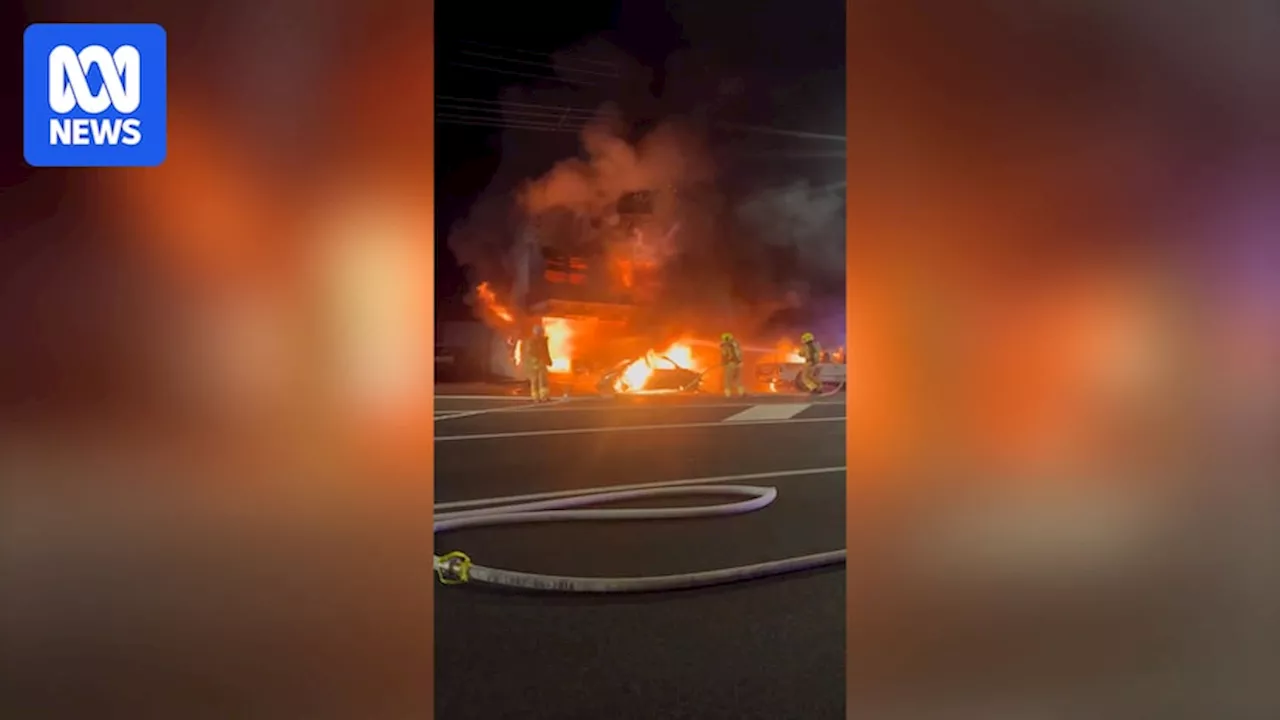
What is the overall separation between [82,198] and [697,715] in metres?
1.97

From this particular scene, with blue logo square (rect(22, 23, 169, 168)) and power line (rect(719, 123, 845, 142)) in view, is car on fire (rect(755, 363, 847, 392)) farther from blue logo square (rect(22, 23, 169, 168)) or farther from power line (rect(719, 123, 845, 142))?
blue logo square (rect(22, 23, 169, 168))

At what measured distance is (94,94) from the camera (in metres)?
1.58

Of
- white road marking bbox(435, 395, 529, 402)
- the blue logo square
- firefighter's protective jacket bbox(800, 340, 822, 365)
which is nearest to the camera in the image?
the blue logo square

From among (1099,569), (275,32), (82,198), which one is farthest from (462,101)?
(1099,569)

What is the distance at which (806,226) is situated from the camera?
178cm

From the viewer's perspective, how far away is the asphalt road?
1692 millimetres

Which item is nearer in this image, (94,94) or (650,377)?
(94,94)

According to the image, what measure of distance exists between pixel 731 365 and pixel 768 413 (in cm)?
18

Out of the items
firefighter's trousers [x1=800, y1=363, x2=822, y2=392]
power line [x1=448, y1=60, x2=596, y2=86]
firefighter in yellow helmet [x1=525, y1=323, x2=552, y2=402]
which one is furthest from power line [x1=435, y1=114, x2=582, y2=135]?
firefighter's trousers [x1=800, y1=363, x2=822, y2=392]

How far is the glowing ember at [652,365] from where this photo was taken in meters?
1.77

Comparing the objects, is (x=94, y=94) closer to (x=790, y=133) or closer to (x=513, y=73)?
(x=513, y=73)

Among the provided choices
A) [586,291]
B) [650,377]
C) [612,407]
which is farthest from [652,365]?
[586,291]

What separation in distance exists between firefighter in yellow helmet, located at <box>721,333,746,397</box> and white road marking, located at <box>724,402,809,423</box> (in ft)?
0.22

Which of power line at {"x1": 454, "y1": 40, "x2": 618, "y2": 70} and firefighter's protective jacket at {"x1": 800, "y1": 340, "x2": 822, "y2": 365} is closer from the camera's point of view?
power line at {"x1": 454, "y1": 40, "x2": 618, "y2": 70}
